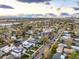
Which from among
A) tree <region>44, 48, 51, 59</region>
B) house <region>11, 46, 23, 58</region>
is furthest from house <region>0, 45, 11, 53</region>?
tree <region>44, 48, 51, 59</region>

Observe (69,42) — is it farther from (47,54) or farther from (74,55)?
(47,54)

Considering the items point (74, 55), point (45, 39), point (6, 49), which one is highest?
point (45, 39)

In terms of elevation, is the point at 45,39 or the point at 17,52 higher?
the point at 45,39

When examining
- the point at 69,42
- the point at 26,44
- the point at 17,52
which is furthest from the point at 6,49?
the point at 69,42

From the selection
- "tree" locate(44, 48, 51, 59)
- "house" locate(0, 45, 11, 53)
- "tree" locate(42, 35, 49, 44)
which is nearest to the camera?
"house" locate(0, 45, 11, 53)

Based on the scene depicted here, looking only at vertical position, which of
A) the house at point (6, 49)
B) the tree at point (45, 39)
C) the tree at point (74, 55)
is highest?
the tree at point (45, 39)

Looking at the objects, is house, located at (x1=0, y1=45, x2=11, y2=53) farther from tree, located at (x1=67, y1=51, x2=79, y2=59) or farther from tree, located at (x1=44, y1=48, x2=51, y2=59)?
tree, located at (x1=67, y1=51, x2=79, y2=59)

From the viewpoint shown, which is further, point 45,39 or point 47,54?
point 45,39

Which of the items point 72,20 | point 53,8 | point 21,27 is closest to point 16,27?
point 21,27

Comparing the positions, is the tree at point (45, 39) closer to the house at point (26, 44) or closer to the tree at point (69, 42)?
the house at point (26, 44)

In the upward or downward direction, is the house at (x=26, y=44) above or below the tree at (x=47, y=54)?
above

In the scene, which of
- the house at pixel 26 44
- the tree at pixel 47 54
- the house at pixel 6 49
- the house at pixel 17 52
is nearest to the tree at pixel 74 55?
the tree at pixel 47 54
